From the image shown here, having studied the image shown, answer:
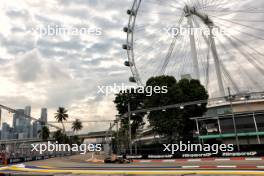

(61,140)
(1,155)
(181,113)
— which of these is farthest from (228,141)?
(61,140)

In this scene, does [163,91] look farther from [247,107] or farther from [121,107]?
[247,107]

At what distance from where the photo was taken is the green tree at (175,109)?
50.2 meters

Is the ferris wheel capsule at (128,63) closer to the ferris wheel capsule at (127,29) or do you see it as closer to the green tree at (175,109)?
the green tree at (175,109)

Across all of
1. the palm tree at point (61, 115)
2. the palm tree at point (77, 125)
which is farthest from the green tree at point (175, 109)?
the palm tree at point (77, 125)

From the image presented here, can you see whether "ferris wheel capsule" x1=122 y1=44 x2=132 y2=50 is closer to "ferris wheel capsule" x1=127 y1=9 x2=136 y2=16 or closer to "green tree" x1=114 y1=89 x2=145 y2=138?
"ferris wheel capsule" x1=127 y1=9 x2=136 y2=16

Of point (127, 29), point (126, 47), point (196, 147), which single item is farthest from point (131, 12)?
point (196, 147)

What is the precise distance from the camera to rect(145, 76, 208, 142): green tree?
50188 mm

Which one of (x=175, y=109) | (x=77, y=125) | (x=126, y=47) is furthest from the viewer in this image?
(x=77, y=125)

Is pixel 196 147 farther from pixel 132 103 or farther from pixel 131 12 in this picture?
pixel 131 12

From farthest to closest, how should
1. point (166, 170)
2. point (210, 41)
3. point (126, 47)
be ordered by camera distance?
point (126, 47), point (210, 41), point (166, 170)

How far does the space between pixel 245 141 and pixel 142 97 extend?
81.5 ft

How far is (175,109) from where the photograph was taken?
2013 inches

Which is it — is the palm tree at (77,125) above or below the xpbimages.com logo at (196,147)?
above

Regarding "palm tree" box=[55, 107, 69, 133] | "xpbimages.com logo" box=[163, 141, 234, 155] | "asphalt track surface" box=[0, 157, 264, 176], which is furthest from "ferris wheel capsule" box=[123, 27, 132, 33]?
"palm tree" box=[55, 107, 69, 133]
